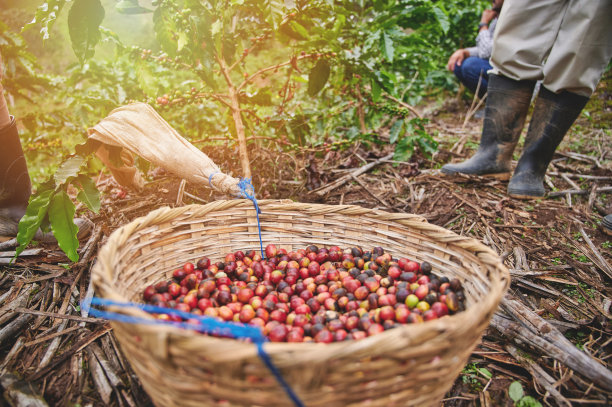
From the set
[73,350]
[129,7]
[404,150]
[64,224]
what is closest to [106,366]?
[73,350]

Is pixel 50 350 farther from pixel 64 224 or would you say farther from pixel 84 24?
pixel 84 24

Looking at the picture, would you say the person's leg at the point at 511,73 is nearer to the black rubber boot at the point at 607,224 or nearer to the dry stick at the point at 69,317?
the black rubber boot at the point at 607,224

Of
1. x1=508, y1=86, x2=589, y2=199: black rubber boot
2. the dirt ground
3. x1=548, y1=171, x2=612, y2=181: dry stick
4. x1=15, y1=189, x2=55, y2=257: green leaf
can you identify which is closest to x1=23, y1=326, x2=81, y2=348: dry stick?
the dirt ground

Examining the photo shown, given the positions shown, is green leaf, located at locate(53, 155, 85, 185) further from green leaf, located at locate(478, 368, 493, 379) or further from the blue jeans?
the blue jeans

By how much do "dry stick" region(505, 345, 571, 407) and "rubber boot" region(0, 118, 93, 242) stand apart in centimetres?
276

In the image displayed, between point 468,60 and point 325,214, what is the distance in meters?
4.07

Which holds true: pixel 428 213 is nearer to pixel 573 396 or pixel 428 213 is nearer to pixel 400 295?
pixel 400 295

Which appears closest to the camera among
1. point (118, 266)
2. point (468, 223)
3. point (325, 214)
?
point (118, 266)

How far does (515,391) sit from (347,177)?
2.13m

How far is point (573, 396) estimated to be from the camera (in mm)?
1573

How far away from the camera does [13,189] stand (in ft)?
8.44

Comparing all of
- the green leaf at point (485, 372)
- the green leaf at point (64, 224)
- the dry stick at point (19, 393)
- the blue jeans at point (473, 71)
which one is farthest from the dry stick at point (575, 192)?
the dry stick at point (19, 393)

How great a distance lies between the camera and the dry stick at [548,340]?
1.57 metres

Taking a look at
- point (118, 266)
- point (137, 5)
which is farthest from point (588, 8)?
point (118, 266)
